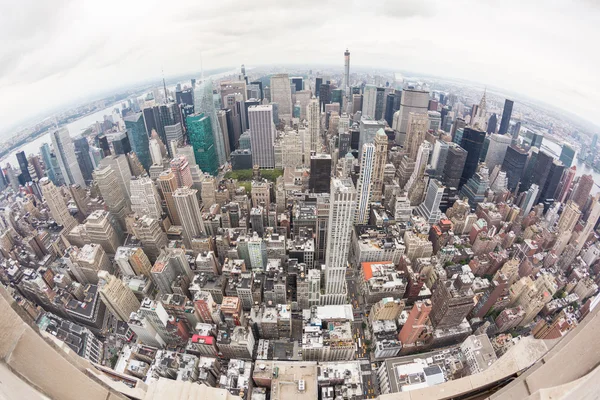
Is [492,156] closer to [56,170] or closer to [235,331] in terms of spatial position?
[235,331]

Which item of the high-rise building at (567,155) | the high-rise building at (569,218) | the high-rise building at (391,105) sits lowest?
the high-rise building at (569,218)

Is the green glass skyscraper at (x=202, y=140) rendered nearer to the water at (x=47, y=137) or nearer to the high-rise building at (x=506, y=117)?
the water at (x=47, y=137)

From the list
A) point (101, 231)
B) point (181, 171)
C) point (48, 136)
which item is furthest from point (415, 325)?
point (48, 136)

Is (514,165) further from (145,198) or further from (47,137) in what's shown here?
(47,137)

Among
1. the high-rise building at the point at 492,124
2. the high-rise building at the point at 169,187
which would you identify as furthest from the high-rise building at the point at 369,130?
the high-rise building at the point at 169,187

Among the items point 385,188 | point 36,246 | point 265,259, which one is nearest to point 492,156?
point 385,188

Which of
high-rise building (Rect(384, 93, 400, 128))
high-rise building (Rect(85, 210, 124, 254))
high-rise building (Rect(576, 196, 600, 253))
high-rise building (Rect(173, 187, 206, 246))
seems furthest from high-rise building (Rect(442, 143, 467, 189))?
high-rise building (Rect(85, 210, 124, 254))

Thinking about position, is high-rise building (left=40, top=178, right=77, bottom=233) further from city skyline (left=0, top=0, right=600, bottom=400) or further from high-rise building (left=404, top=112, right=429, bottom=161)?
high-rise building (left=404, top=112, right=429, bottom=161)
